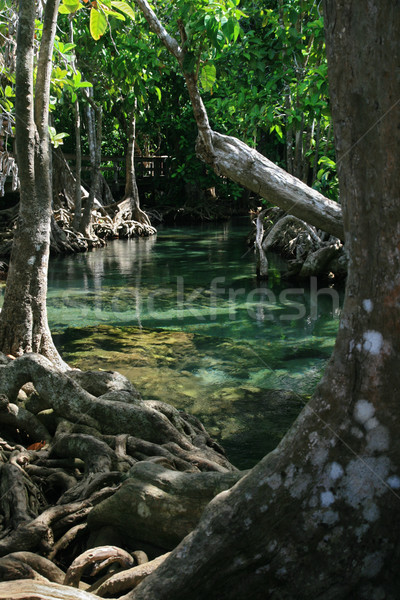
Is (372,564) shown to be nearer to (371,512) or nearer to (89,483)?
(371,512)

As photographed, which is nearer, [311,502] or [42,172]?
[311,502]

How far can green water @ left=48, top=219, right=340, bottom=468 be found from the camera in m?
6.15

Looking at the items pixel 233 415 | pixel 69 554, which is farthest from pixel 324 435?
pixel 233 415

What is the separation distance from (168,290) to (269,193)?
6.68 m

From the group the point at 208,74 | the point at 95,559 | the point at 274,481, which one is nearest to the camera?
the point at 274,481

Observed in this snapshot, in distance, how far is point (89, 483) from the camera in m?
3.47

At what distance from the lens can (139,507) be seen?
3080 millimetres

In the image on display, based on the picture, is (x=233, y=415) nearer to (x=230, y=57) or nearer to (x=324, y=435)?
(x=324, y=435)

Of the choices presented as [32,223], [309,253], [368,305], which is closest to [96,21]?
[32,223]

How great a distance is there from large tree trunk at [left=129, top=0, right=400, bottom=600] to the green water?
103 inches

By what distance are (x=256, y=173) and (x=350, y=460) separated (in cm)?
400

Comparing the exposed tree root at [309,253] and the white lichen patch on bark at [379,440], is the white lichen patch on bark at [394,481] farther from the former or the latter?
the exposed tree root at [309,253]

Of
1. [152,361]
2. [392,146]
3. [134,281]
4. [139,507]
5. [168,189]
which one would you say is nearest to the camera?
[392,146]

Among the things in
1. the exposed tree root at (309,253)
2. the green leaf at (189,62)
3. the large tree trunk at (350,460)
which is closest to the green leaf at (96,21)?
the green leaf at (189,62)
